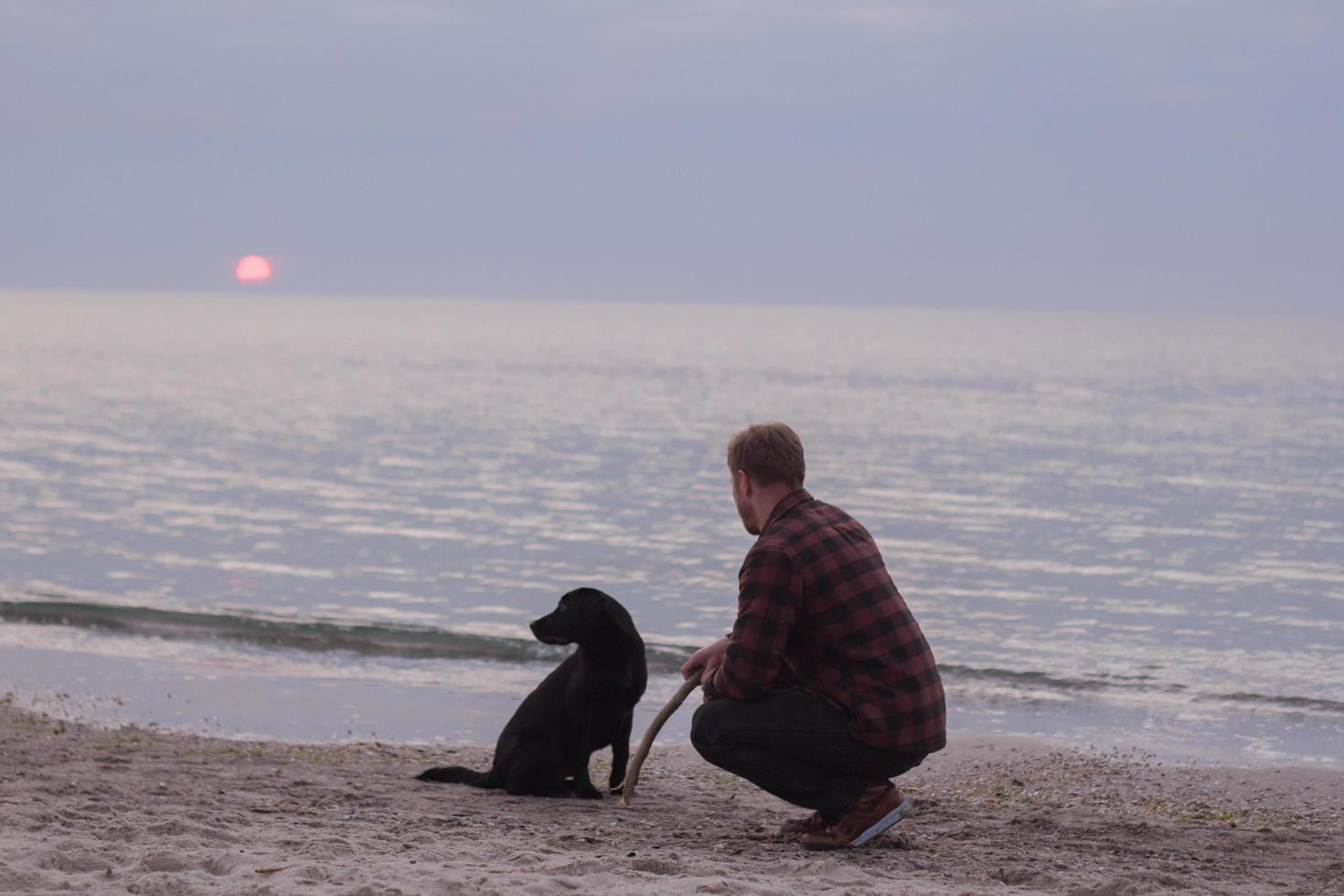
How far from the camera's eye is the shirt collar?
5.15 m

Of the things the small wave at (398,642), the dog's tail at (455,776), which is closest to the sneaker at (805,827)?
the dog's tail at (455,776)

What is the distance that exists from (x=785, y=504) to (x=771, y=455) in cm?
19

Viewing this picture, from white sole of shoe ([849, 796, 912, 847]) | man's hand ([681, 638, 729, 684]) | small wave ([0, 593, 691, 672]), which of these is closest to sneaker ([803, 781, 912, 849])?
white sole of shoe ([849, 796, 912, 847])

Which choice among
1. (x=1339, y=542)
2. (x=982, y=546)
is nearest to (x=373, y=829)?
(x=982, y=546)

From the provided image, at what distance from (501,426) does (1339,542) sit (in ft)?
81.4

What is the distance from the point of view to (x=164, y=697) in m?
10.2

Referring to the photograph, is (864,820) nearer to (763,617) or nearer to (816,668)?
(816,668)

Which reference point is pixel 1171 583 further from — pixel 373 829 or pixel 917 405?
pixel 917 405

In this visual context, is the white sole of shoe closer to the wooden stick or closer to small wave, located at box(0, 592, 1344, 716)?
the wooden stick

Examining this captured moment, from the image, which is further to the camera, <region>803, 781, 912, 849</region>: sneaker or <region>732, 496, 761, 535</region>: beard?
<region>803, 781, 912, 849</region>: sneaker

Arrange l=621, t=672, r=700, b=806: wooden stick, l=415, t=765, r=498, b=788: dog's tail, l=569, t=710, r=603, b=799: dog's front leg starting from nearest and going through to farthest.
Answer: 1. l=621, t=672, r=700, b=806: wooden stick
2. l=569, t=710, r=603, b=799: dog's front leg
3. l=415, t=765, r=498, b=788: dog's tail

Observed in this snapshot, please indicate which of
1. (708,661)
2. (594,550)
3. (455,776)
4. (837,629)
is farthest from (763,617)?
(594,550)

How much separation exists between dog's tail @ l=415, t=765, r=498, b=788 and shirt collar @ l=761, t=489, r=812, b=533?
2451 mm

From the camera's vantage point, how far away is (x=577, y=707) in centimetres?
644
